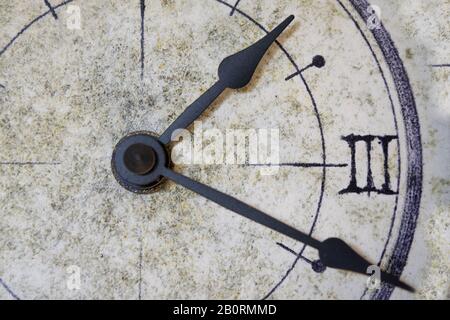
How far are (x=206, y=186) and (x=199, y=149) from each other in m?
0.09

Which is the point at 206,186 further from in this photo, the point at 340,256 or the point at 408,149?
the point at 408,149

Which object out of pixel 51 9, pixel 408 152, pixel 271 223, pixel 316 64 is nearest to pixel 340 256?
pixel 271 223

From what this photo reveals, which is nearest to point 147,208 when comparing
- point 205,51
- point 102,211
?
point 102,211

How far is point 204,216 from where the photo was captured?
1126mm

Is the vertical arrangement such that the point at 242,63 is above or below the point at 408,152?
above

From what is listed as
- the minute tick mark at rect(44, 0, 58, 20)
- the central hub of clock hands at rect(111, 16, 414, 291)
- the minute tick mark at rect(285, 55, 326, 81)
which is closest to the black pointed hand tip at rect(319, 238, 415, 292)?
the central hub of clock hands at rect(111, 16, 414, 291)

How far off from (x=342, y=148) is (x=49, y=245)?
22.3 inches

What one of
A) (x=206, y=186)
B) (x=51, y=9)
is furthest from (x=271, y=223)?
(x=51, y=9)

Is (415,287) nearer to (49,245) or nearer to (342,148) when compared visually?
(342,148)

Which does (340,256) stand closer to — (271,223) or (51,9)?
(271,223)

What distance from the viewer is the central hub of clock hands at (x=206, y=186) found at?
1.07 m

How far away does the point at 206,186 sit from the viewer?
1.07m

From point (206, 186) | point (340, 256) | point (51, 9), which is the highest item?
point (51, 9)

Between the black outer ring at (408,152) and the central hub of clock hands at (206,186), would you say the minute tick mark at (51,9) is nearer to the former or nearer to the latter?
the central hub of clock hands at (206,186)
